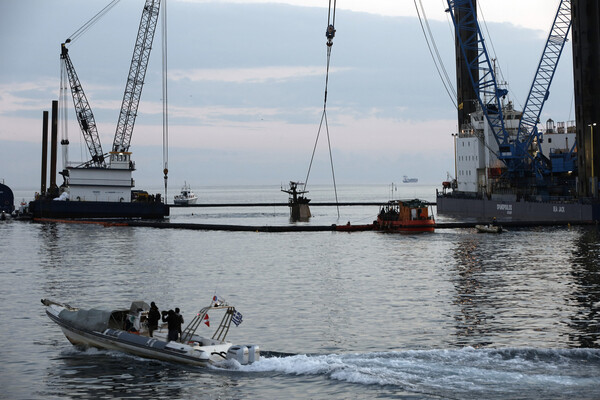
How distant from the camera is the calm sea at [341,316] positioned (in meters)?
26.0

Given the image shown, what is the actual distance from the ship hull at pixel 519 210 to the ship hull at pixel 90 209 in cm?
6173

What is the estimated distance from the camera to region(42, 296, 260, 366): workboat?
92.7ft

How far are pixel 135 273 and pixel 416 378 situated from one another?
3875cm

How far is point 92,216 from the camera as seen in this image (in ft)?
451

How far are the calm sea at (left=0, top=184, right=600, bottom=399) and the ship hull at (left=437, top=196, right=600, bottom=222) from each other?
20.2 meters

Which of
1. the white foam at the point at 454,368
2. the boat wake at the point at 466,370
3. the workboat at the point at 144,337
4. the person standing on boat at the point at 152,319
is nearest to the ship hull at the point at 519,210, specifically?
the white foam at the point at 454,368

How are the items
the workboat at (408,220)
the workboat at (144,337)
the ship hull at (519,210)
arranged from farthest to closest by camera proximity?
1. the ship hull at (519,210)
2. the workboat at (408,220)
3. the workboat at (144,337)

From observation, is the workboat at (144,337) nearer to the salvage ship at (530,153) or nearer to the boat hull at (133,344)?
the boat hull at (133,344)

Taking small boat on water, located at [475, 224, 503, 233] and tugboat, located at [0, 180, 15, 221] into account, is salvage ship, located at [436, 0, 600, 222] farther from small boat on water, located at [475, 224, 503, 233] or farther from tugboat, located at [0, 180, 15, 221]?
tugboat, located at [0, 180, 15, 221]

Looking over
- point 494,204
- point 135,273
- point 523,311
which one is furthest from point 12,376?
point 494,204

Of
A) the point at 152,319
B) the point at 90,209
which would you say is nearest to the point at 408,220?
the point at 90,209

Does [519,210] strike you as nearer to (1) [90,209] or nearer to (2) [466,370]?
(1) [90,209]

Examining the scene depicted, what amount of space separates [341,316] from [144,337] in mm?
12546

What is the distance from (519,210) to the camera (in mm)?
120250
